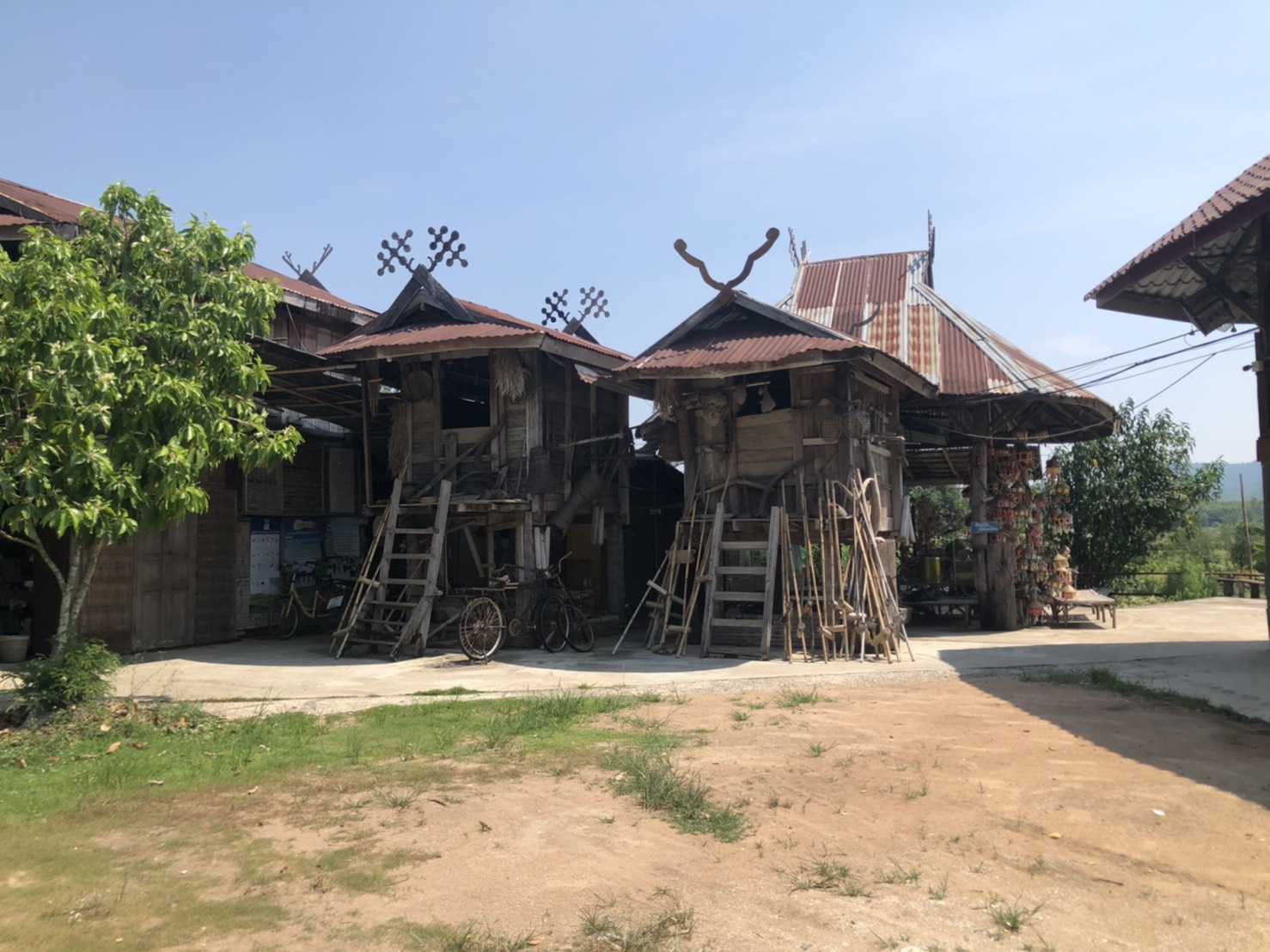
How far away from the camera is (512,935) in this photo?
3523 millimetres

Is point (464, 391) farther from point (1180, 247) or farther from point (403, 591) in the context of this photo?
point (1180, 247)

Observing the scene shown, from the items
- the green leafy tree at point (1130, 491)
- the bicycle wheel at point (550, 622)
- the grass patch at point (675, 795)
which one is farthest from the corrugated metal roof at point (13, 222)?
the green leafy tree at point (1130, 491)

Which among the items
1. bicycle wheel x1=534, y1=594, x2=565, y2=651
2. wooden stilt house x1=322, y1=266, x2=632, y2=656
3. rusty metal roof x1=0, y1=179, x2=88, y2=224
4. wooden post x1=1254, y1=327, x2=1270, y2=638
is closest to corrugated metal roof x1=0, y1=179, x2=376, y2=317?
rusty metal roof x1=0, y1=179, x2=88, y2=224

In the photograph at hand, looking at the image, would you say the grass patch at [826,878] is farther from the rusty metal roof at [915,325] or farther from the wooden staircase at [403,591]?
the rusty metal roof at [915,325]

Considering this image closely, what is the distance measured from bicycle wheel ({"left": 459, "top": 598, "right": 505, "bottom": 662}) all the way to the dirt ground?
5.36m

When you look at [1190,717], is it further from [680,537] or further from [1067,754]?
[680,537]

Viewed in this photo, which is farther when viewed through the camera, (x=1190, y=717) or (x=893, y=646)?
(x=893, y=646)

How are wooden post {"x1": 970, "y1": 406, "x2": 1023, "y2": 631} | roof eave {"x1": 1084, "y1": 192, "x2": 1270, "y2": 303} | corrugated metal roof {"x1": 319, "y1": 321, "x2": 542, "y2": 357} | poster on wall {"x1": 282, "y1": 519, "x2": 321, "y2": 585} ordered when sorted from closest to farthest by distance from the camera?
roof eave {"x1": 1084, "y1": 192, "x2": 1270, "y2": 303} < corrugated metal roof {"x1": 319, "y1": 321, "x2": 542, "y2": 357} < wooden post {"x1": 970, "y1": 406, "x2": 1023, "y2": 631} < poster on wall {"x1": 282, "y1": 519, "x2": 321, "y2": 585}

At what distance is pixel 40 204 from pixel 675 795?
42.4 feet

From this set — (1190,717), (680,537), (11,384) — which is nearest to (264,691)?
(11,384)

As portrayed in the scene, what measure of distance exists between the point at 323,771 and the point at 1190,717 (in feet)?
22.7

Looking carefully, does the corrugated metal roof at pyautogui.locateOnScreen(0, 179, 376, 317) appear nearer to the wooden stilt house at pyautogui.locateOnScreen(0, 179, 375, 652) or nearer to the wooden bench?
the wooden stilt house at pyautogui.locateOnScreen(0, 179, 375, 652)

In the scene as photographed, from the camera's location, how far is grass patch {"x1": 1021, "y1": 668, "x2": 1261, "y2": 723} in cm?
770

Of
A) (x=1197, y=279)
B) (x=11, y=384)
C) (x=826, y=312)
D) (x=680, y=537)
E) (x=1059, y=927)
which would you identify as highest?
(x=826, y=312)
